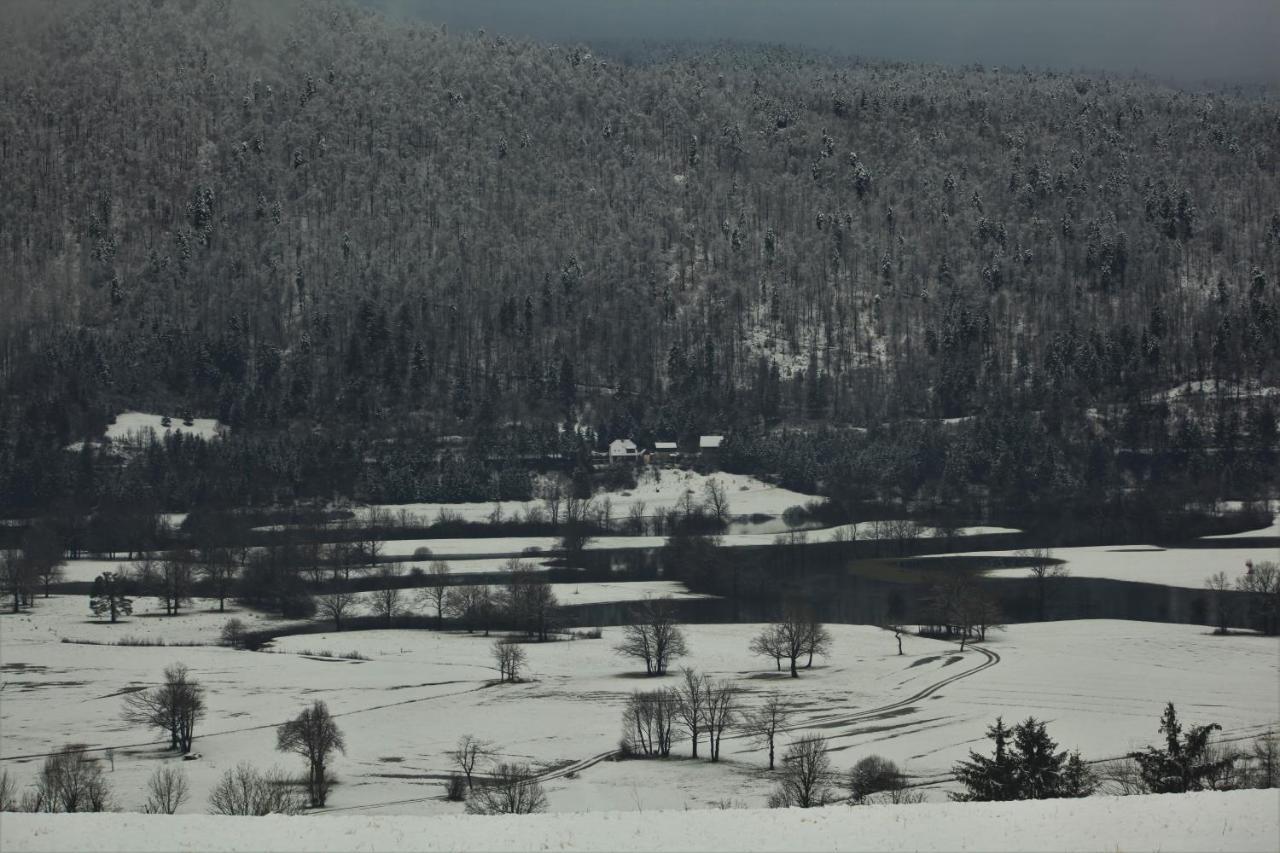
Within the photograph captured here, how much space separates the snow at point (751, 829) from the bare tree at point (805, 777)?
14.8 m

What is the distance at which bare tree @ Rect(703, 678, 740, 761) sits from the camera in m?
64.8

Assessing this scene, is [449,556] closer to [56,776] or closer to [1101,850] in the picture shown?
[56,776]

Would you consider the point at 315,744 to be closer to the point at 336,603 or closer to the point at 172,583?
the point at 336,603

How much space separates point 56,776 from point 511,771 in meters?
19.1

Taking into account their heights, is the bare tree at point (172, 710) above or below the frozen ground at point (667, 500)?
below

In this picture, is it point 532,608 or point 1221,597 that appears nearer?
point 532,608

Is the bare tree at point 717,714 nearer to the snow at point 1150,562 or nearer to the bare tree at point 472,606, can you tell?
the bare tree at point 472,606

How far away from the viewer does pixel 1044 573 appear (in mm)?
126562

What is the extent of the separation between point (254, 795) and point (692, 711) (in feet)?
73.6

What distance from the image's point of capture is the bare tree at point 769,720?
63688 mm

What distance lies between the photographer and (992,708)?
234 feet

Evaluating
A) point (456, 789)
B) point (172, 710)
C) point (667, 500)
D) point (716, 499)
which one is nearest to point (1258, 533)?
point (716, 499)

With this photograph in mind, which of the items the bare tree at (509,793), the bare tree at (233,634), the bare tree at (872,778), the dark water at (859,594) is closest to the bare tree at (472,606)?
the dark water at (859,594)

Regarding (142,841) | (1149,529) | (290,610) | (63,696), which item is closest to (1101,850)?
(142,841)
